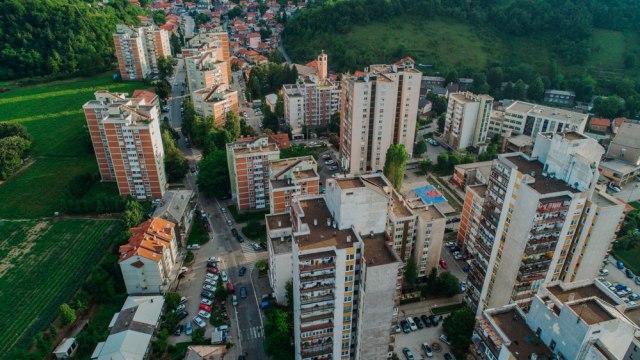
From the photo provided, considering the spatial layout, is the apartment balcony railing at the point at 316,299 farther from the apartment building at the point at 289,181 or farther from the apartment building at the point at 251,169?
the apartment building at the point at 251,169

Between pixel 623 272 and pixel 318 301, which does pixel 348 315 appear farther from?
pixel 623 272

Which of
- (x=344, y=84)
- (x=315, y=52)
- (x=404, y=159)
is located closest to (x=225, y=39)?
(x=315, y=52)

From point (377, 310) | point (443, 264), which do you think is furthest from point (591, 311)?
point (443, 264)

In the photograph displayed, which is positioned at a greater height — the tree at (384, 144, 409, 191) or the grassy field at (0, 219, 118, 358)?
the tree at (384, 144, 409, 191)

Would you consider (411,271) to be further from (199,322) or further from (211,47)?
(211,47)

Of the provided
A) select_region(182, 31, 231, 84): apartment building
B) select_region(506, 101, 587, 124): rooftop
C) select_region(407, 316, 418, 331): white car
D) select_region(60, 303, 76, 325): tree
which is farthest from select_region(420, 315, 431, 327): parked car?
select_region(182, 31, 231, 84): apartment building

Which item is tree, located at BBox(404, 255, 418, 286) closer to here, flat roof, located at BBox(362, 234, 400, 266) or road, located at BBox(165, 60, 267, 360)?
flat roof, located at BBox(362, 234, 400, 266)
